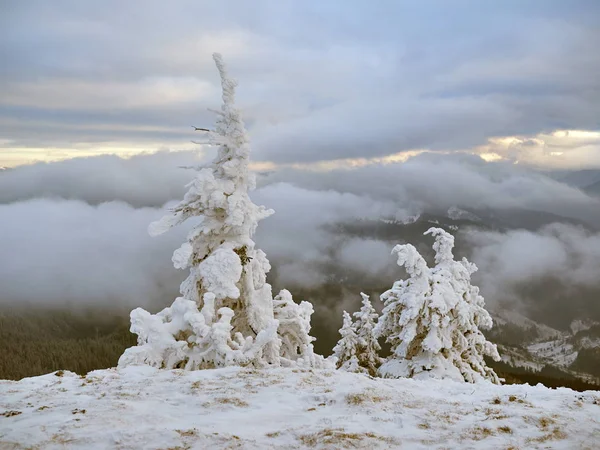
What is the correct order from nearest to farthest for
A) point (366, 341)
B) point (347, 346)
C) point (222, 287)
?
1. point (222, 287)
2. point (347, 346)
3. point (366, 341)

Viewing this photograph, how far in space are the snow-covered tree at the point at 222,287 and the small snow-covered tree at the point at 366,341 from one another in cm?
1393

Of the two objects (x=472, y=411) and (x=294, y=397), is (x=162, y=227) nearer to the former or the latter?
(x=294, y=397)

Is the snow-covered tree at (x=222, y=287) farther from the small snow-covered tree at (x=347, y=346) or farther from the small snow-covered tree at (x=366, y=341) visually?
the small snow-covered tree at (x=366, y=341)

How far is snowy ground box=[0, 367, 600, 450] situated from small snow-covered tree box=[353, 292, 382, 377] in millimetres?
18886

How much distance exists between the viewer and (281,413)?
7125mm

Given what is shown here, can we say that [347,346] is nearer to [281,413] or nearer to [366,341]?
[366,341]

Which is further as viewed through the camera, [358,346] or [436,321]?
[358,346]

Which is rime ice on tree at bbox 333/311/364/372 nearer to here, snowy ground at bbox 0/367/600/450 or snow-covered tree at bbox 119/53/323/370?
snow-covered tree at bbox 119/53/323/370

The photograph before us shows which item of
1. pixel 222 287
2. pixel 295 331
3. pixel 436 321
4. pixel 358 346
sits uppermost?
pixel 222 287

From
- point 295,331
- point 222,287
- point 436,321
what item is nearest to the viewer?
Answer: point 222,287

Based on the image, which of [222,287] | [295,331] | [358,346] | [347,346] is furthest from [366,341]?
[222,287]

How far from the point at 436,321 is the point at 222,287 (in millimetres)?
11784

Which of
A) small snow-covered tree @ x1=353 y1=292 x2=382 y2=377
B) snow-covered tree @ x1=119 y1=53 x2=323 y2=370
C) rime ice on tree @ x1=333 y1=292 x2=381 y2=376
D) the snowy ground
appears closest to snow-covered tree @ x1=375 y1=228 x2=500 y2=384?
rime ice on tree @ x1=333 y1=292 x2=381 y2=376

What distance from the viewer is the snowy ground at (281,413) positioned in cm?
572
